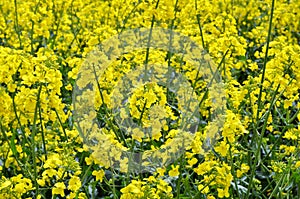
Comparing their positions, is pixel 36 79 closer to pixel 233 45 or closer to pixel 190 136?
pixel 190 136

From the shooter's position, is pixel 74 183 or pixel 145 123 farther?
pixel 145 123

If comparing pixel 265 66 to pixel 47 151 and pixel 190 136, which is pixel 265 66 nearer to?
pixel 190 136

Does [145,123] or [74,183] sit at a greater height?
[145,123]

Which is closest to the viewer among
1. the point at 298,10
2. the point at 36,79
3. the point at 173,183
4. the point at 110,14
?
the point at 36,79

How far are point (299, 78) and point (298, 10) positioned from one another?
4.28 m

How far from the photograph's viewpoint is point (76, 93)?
12.9 feet

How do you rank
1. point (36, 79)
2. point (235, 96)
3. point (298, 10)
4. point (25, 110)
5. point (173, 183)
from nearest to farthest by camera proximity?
1. point (36, 79)
2. point (25, 110)
3. point (235, 96)
4. point (173, 183)
5. point (298, 10)

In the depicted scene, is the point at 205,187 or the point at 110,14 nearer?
the point at 205,187

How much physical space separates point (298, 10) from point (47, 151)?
4.76 meters

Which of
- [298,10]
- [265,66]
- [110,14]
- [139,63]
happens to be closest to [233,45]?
[265,66]

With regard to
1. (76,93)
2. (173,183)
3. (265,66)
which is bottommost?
(173,183)

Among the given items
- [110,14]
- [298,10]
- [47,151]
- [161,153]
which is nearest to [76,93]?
[47,151]

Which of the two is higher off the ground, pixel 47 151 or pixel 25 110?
pixel 25 110

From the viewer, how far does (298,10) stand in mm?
7543
